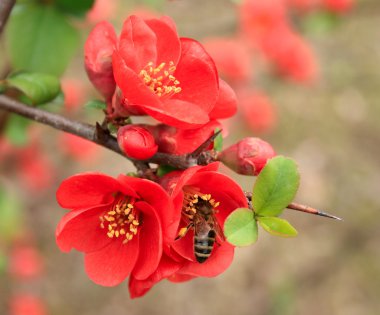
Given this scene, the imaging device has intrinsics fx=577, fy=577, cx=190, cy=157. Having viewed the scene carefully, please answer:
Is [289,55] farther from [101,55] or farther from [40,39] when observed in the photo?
[101,55]

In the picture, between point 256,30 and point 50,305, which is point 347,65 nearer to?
point 256,30

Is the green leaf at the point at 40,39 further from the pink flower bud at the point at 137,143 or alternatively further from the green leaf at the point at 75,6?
the pink flower bud at the point at 137,143

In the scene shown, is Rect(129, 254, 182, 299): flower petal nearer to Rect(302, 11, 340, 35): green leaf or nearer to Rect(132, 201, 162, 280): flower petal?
Rect(132, 201, 162, 280): flower petal

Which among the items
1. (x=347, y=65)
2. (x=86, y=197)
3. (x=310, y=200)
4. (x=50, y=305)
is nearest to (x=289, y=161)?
(x=86, y=197)

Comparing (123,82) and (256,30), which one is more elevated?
Answer: (123,82)

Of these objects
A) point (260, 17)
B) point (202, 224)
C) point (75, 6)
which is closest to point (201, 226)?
point (202, 224)

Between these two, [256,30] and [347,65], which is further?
[347,65]

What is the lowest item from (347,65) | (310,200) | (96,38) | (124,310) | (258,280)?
(124,310)
